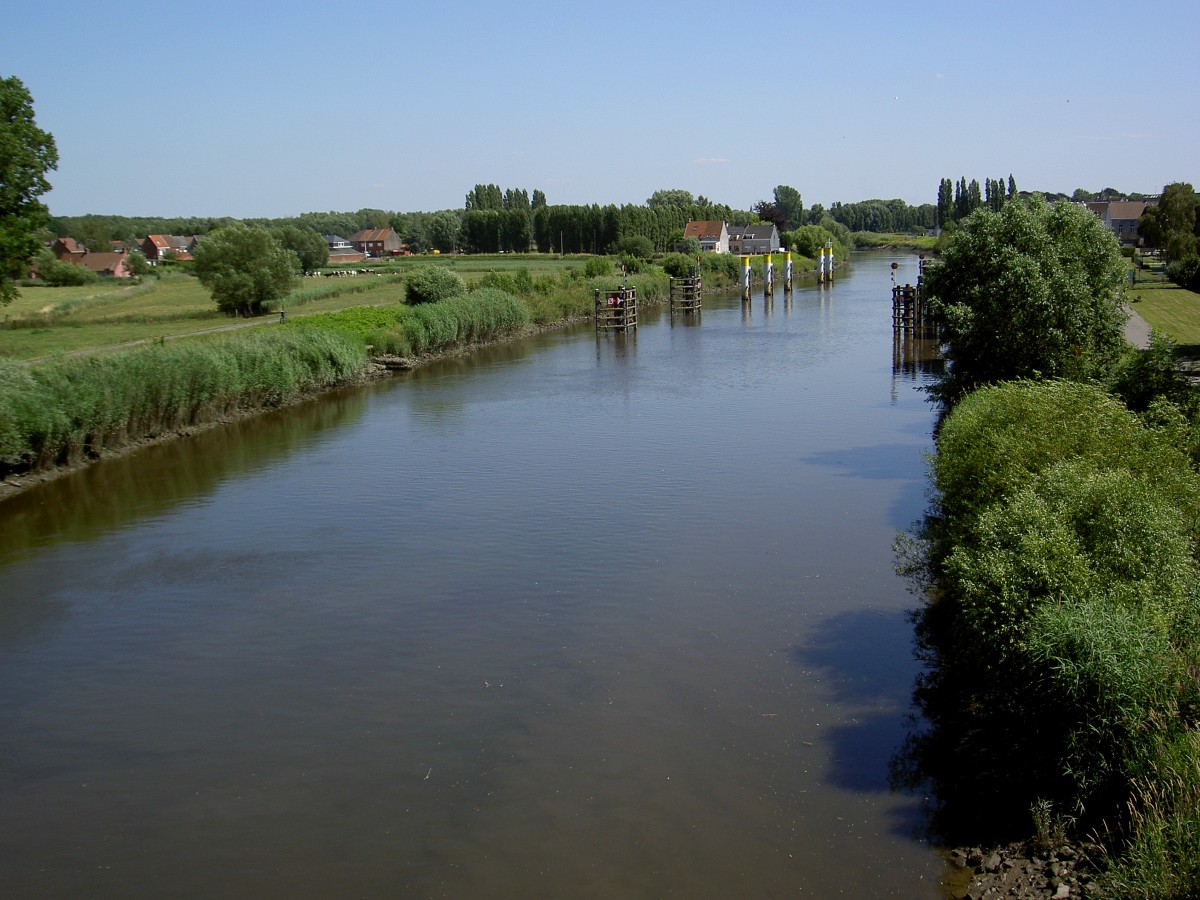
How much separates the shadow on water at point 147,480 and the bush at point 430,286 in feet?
48.3

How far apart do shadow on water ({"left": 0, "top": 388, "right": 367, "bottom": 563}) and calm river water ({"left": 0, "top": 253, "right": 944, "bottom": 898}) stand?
129 mm

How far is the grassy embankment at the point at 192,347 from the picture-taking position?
2267 cm

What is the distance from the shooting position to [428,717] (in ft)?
37.5

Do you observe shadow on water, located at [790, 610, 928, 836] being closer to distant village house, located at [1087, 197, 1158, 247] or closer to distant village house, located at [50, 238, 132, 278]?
distant village house, located at [50, 238, 132, 278]

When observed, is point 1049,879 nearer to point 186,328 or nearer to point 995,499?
point 995,499

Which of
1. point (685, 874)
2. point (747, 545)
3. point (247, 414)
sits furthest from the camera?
point (247, 414)

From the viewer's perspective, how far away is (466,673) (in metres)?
12.4

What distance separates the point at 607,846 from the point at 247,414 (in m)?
23.6

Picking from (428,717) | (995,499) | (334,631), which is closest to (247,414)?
(334,631)

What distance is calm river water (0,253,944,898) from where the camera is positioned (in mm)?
9102

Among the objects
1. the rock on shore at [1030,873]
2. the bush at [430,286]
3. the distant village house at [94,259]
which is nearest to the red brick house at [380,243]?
the distant village house at [94,259]

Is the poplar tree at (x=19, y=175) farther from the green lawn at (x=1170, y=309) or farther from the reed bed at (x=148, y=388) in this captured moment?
the green lawn at (x=1170, y=309)

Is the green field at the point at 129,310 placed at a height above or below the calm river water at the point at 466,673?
above

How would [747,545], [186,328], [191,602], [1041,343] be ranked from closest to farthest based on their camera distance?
[191,602], [747,545], [1041,343], [186,328]
